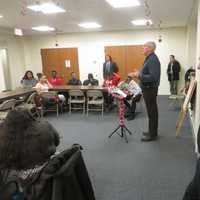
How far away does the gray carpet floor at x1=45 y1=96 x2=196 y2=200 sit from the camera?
271 centimetres

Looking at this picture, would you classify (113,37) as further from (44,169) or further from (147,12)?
(44,169)

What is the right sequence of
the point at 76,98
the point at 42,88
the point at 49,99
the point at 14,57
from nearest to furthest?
1. the point at 49,99
2. the point at 42,88
3. the point at 76,98
4. the point at 14,57

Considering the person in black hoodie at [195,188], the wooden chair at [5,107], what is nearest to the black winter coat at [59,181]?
the person in black hoodie at [195,188]

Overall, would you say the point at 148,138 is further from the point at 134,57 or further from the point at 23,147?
the point at 134,57

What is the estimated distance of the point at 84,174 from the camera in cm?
152

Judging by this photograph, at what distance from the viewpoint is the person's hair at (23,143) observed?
4.52ft

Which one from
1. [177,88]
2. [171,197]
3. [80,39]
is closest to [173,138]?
[171,197]

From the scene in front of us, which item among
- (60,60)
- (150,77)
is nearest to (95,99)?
(150,77)

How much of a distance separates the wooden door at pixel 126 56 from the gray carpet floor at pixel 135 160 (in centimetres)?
436

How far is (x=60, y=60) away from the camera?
1028 cm

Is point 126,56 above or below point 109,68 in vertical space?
above

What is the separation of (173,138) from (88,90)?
2.89 m

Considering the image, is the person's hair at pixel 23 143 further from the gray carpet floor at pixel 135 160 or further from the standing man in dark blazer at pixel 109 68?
the standing man in dark blazer at pixel 109 68

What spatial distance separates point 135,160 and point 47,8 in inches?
141
